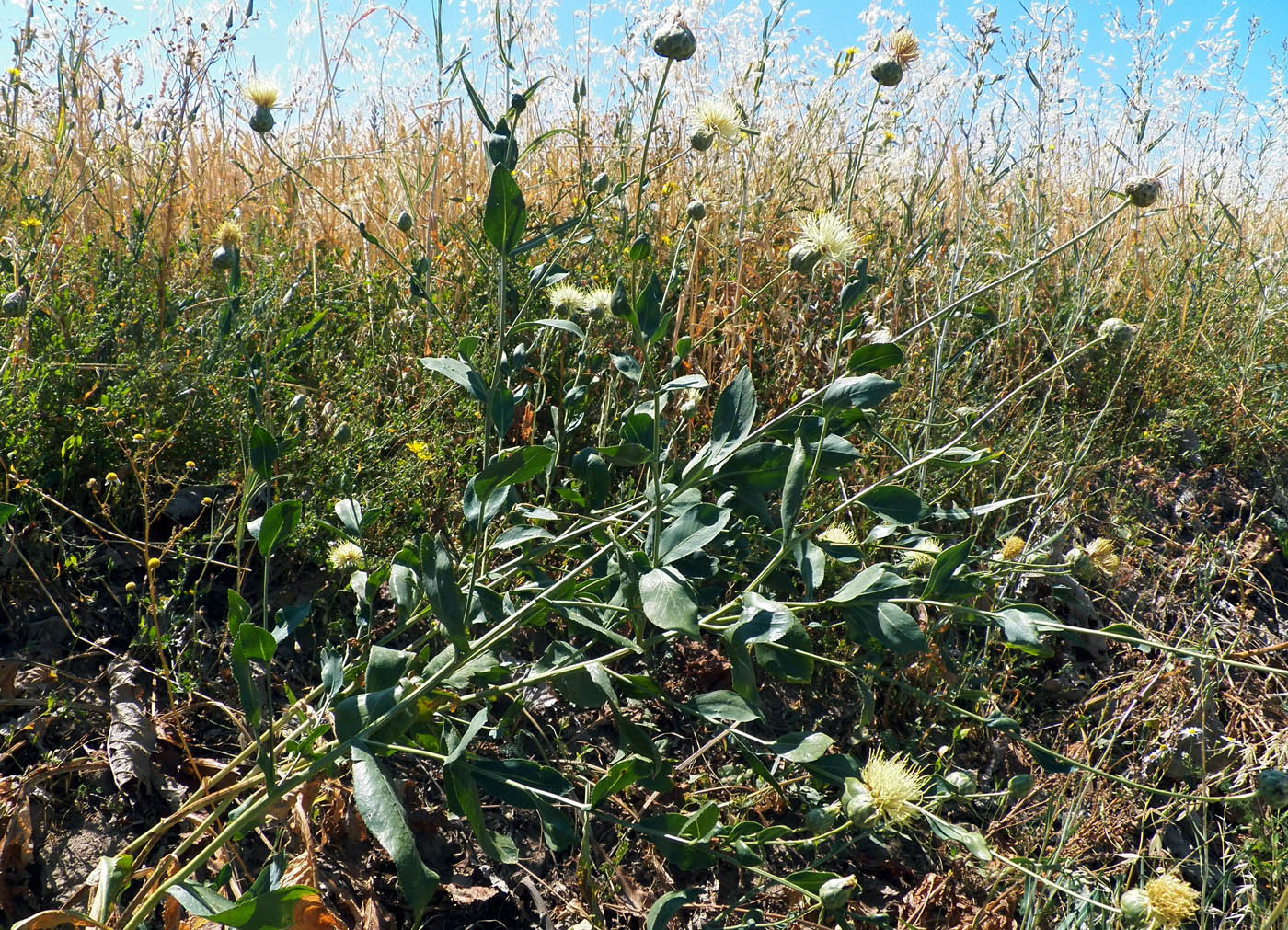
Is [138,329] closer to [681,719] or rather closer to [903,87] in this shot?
[681,719]

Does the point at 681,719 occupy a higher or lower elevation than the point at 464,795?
lower

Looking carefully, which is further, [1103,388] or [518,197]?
[1103,388]

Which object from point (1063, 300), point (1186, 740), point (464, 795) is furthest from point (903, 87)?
point (464, 795)

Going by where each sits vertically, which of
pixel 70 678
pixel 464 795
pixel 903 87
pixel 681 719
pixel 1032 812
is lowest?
pixel 1032 812

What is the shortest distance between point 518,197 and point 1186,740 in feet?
6.30

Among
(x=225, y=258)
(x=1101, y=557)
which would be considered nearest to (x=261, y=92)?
(x=225, y=258)

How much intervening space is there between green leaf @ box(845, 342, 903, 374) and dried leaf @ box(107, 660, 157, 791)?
127 cm

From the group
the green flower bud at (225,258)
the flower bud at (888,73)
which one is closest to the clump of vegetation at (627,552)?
the green flower bud at (225,258)

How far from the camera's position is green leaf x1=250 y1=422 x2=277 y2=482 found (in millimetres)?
1182

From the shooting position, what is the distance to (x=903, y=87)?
343cm

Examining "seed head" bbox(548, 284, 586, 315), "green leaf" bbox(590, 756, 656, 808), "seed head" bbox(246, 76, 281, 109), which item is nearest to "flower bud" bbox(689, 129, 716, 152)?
"seed head" bbox(548, 284, 586, 315)

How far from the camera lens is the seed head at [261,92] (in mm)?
1920

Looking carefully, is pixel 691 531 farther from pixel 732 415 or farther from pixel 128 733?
pixel 128 733

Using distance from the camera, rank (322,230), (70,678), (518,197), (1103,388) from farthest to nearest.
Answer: (322,230) < (1103,388) < (70,678) < (518,197)
